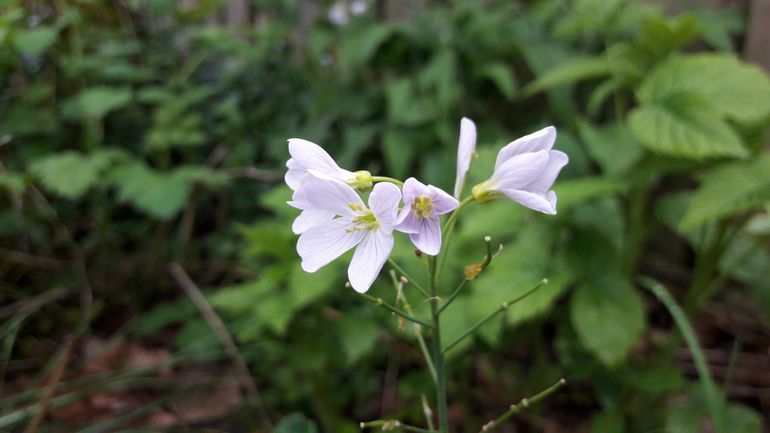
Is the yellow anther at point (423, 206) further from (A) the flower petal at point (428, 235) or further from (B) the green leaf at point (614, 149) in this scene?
(B) the green leaf at point (614, 149)

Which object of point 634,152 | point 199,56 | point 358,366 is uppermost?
point 199,56

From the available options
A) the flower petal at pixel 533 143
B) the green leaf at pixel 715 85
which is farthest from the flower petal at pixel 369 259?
the green leaf at pixel 715 85

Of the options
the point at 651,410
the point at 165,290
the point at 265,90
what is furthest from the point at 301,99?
the point at 651,410

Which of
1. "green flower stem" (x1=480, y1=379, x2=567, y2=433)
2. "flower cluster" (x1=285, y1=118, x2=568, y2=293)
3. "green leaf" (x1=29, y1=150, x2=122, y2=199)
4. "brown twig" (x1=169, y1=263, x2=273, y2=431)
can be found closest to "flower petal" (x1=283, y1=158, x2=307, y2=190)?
"flower cluster" (x1=285, y1=118, x2=568, y2=293)

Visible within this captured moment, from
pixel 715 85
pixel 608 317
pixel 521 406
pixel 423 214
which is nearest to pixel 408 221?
pixel 423 214

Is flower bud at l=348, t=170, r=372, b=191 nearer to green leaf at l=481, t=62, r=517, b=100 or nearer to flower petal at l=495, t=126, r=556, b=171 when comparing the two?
flower petal at l=495, t=126, r=556, b=171

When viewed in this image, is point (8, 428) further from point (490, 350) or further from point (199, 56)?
point (199, 56)

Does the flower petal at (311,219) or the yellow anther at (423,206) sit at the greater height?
the flower petal at (311,219)
